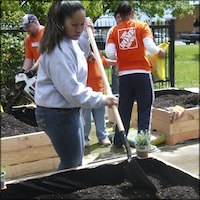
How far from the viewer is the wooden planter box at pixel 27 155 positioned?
4.00 meters

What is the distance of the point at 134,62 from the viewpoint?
171 inches

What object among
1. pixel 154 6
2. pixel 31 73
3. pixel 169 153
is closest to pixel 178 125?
pixel 169 153

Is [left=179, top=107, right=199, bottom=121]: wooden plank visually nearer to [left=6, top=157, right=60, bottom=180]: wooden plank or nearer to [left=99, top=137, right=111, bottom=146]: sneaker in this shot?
[left=99, top=137, right=111, bottom=146]: sneaker

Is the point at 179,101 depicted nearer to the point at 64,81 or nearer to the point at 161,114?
the point at 161,114

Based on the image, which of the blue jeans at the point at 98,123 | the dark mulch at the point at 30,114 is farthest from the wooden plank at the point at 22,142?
the blue jeans at the point at 98,123

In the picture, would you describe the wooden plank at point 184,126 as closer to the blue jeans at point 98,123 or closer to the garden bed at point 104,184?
the blue jeans at point 98,123

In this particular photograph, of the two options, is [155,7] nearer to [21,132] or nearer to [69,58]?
[21,132]

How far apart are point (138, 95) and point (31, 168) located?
1427mm

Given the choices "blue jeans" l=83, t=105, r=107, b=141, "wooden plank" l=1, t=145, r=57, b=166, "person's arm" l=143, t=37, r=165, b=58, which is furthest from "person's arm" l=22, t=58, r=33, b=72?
"person's arm" l=143, t=37, r=165, b=58

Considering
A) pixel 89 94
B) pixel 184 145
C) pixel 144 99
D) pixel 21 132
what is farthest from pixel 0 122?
pixel 89 94

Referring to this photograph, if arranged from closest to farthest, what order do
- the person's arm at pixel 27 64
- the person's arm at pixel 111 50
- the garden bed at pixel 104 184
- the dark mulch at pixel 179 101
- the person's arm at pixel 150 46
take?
the garden bed at pixel 104 184 → the person's arm at pixel 150 46 → the person's arm at pixel 111 50 → the person's arm at pixel 27 64 → the dark mulch at pixel 179 101

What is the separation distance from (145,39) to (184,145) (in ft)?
5.16

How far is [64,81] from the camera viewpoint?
2416 mm

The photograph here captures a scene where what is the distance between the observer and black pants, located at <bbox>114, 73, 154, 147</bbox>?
4.40 metres
